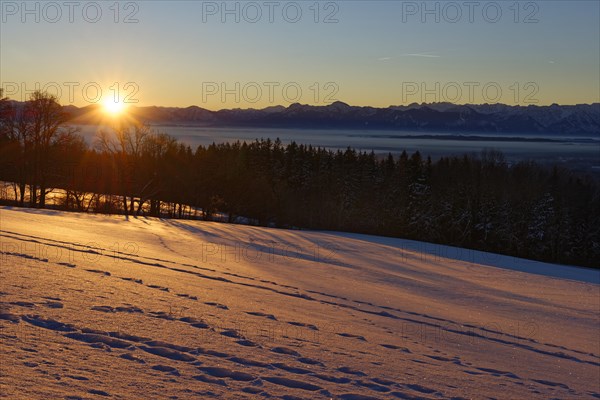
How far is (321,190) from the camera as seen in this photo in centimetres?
7881

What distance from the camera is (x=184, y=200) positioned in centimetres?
6569

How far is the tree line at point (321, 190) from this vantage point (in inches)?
1922

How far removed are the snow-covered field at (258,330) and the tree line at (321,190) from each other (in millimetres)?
32911

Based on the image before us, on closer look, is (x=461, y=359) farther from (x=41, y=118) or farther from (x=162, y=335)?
(x=41, y=118)

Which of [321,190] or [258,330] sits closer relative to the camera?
[258,330]

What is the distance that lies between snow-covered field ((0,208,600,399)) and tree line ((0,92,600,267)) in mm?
32911

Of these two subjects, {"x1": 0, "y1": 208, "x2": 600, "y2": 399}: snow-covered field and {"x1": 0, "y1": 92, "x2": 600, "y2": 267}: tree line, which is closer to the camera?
{"x1": 0, "y1": 208, "x2": 600, "y2": 399}: snow-covered field

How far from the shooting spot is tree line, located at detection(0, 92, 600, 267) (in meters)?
48.8

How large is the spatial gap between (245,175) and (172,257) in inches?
2204

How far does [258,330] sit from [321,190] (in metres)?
71.0

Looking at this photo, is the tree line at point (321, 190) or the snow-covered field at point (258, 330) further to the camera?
the tree line at point (321, 190)

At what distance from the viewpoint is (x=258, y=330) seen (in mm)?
7980

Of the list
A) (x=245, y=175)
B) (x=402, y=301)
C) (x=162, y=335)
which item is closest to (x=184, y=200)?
(x=245, y=175)

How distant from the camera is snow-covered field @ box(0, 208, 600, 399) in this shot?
5.74 m
